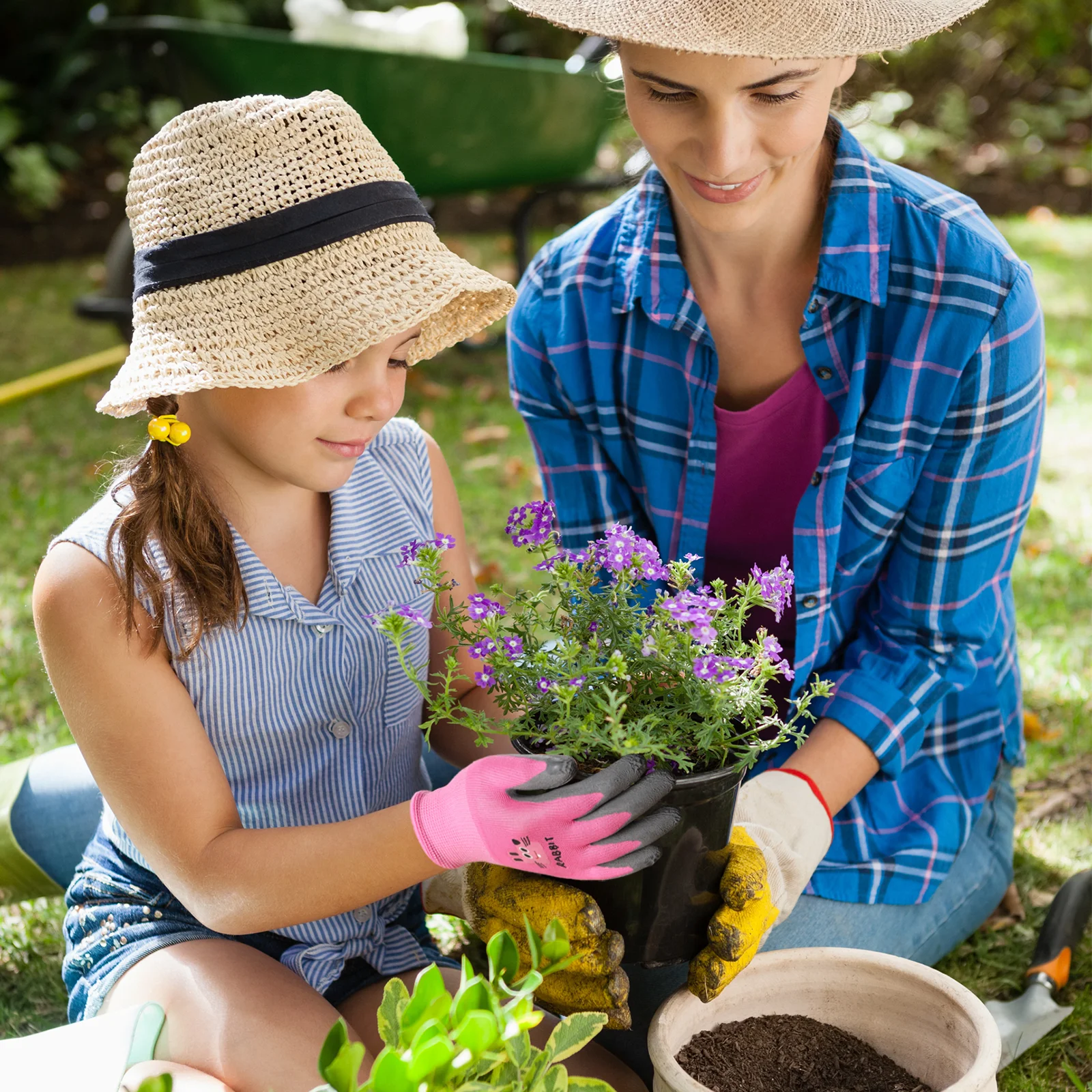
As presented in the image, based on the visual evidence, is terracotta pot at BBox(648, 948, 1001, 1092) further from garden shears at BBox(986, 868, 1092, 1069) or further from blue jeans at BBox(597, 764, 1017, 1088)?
garden shears at BBox(986, 868, 1092, 1069)

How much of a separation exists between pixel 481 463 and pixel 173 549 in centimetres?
264

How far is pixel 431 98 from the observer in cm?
461

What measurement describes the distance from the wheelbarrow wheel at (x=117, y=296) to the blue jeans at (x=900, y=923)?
3.26 meters

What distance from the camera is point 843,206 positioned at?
74.4 inches

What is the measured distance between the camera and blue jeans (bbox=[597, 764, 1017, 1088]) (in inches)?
72.8

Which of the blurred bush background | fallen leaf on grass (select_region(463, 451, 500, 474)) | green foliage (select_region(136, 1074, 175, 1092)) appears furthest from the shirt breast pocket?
the blurred bush background

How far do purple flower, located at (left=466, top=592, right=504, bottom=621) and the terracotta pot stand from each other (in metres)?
0.51

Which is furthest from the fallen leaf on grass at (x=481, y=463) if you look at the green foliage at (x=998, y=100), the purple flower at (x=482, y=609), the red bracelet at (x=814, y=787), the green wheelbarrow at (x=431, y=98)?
the green foliage at (x=998, y=100)

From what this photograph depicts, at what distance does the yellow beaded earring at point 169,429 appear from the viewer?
149 centimetres

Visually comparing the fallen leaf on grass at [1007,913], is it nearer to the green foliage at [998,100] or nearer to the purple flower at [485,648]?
the purple flower at [485,648]

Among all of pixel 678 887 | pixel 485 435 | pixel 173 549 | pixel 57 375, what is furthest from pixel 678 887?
pixel 57 375

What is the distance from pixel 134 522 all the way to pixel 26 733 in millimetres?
1427

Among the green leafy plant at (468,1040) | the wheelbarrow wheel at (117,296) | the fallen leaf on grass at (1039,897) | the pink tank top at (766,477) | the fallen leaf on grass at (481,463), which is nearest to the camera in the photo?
the green leafy plant at (468,1040)

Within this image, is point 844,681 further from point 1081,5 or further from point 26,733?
point 1081,5
